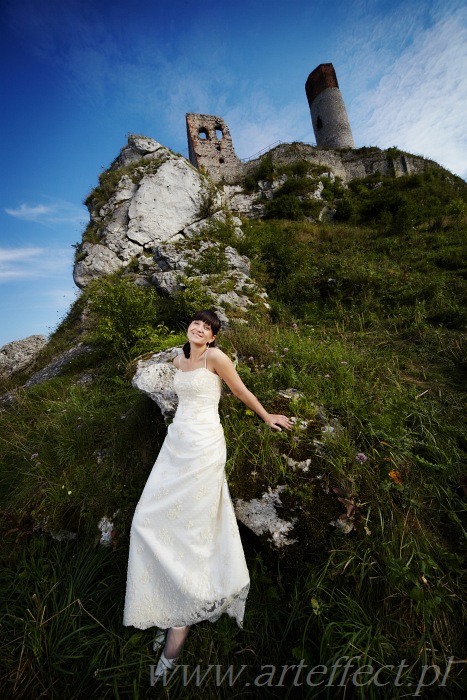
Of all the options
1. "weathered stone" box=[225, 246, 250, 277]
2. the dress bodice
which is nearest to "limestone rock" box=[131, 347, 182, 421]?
the dress bodice

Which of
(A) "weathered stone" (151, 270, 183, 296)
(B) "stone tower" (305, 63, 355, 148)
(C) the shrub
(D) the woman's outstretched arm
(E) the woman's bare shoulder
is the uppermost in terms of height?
(B) "stone tower" (305, 63, 355, 148)

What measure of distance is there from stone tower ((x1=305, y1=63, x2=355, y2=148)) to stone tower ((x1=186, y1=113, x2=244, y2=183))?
9510 millimetres

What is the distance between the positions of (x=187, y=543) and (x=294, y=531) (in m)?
0.81

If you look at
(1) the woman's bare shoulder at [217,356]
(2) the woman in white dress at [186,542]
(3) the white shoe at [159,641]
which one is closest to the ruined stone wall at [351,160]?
(1) the woman's bare shoulder at [217,356]

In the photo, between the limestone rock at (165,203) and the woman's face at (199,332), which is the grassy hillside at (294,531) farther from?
the limestone rock at (165,203)

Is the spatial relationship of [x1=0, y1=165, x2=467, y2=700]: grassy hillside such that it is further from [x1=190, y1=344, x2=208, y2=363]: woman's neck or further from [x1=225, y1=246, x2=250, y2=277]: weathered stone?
[x1=225, y1=246, x2=250, y2=277]: weathered stone

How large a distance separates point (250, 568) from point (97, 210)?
14617 mm

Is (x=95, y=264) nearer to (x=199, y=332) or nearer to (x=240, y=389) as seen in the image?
(x=199, y=332)

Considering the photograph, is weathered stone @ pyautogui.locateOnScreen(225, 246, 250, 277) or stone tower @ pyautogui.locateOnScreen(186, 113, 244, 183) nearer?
weathered stone @ pyautogui.locateOnScreen(225, 246, 250, 277)

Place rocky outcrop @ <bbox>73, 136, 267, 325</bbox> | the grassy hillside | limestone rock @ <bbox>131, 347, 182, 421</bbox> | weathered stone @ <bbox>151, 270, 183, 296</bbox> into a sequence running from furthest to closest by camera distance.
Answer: rocky outcrop @ <bbox>73, 136, 267, 325</bbox> < weathered stone @ <bbox>151, 270, 183, 296</bbox> < limestone rock @ <bbox>131, 347, 182, 421</bbox> < the grassy hillside

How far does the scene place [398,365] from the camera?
3.78 m

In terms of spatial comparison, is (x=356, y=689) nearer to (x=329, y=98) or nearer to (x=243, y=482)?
(x=243, y=482)

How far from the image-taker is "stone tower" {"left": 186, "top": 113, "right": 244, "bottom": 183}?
653 inches

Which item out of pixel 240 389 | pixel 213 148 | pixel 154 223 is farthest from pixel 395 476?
pixel 213 148
